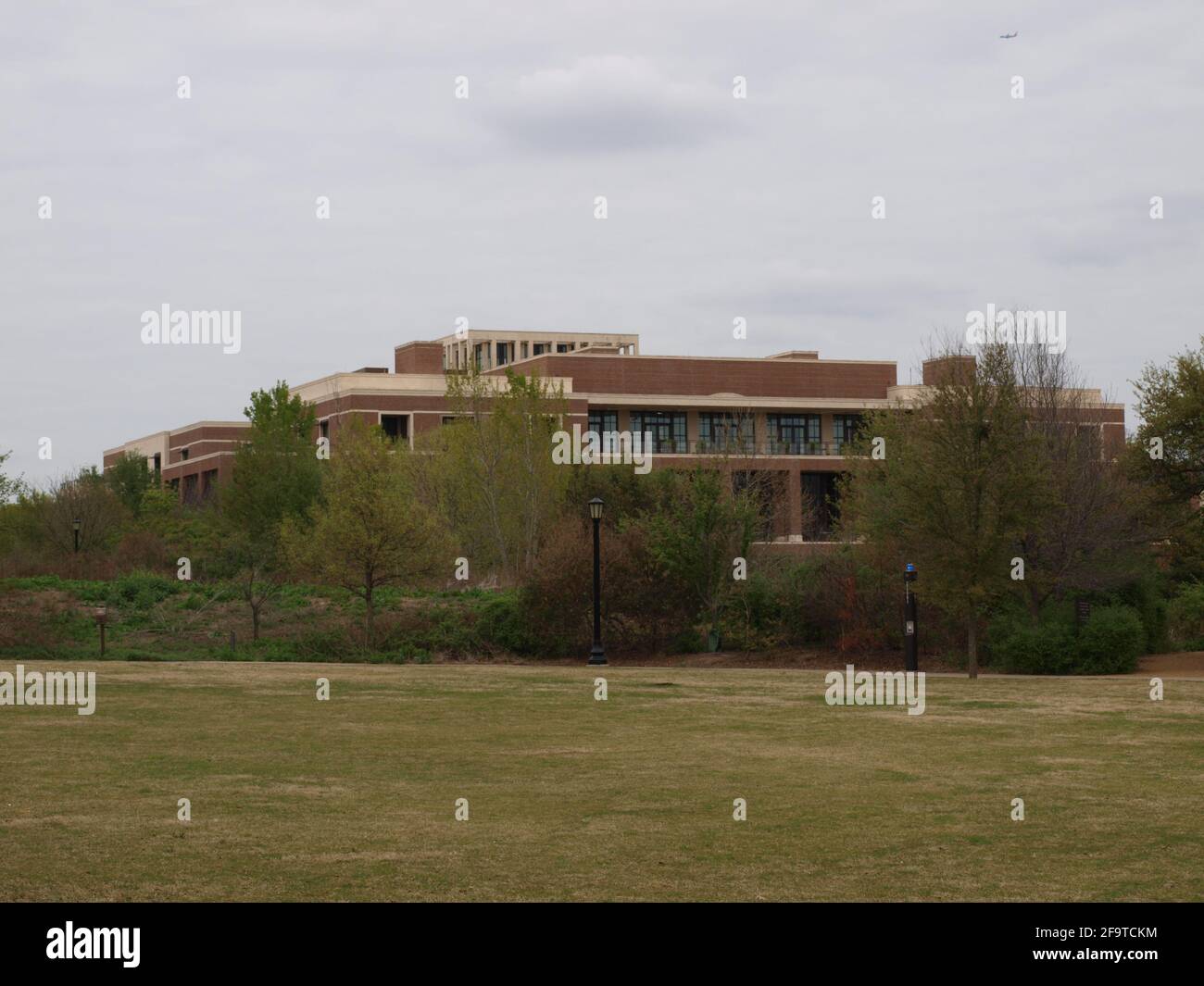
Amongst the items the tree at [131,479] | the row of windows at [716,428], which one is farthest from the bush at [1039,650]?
the tree at [131,479]

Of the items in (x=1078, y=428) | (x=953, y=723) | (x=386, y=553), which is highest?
(x=1078, y=428)

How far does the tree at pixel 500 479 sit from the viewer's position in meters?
52.7

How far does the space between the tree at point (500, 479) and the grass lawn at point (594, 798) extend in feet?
93.1

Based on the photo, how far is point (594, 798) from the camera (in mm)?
13781

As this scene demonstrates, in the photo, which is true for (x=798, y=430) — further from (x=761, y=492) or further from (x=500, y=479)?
(x=761, y=492)

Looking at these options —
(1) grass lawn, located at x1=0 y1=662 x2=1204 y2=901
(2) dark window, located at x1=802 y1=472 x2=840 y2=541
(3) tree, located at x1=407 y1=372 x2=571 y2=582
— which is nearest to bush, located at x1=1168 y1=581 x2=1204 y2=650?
(1) grass lawn, located at x1=0 y1=662 x2=1204 y2=901

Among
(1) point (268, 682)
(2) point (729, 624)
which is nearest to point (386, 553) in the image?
(2) point (729, 624)

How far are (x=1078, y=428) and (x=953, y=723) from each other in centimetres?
1971

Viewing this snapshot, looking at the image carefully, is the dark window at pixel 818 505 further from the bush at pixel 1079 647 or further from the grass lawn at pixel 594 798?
the grass lawn at pixel 594 798

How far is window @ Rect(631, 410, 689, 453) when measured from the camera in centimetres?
8675

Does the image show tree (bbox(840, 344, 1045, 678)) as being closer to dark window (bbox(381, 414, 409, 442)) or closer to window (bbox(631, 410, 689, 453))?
dark window (bbox(381, 414, 409, 442))

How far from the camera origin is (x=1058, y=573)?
112 feet

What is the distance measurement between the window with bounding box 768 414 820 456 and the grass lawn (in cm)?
6325
